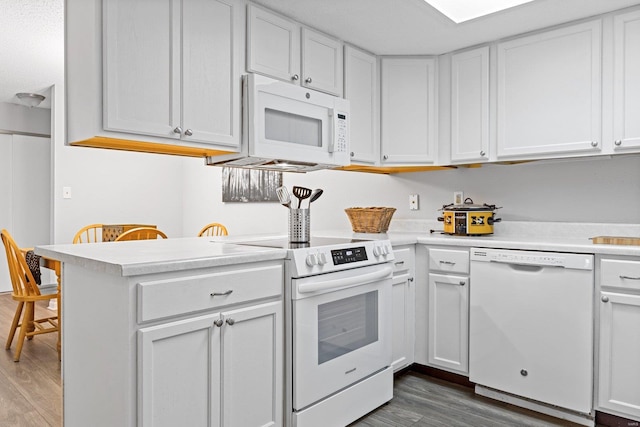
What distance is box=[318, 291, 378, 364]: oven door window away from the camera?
82.4 inches

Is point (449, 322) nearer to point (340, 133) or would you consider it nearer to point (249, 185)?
point (340, 133)

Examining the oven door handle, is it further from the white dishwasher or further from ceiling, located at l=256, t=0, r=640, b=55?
ceiling, located at l=256, t=0, r=640, b=55

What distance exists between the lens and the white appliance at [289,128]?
2295 millimetres

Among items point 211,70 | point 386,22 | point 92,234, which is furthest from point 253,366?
point 92,234

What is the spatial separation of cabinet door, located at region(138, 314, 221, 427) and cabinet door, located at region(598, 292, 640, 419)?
1796 mm

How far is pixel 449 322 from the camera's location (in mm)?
2656

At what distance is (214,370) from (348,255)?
0.85 m

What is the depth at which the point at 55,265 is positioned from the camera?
9.64 feet

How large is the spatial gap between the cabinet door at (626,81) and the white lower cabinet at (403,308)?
1285mm

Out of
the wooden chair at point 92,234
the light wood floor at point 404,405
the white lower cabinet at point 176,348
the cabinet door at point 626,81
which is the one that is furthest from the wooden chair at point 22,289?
the cabinet door at point 626,81

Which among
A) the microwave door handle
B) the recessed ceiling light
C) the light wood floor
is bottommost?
the light wood floor

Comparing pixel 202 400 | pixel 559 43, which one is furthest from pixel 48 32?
pixel 559 43

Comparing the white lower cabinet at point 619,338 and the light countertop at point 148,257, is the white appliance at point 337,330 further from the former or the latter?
the white lower cabinet at point 619,338

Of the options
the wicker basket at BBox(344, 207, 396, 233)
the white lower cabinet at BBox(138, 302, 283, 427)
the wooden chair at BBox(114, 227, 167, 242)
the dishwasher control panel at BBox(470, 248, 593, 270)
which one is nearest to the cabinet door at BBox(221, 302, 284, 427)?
the white lower cabinet at BBox(138, 302, 283, 427)
